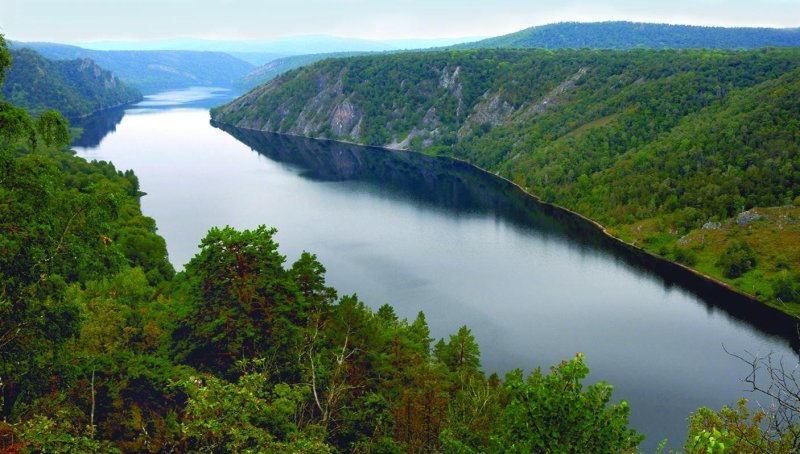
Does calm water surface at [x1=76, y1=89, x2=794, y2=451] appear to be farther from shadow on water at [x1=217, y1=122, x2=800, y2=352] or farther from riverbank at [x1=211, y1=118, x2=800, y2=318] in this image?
riverbank at [x1=211, y1=118, x2=800, y2=318]

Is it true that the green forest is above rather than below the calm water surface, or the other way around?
above

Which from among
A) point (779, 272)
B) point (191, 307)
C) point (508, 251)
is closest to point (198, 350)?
point (191, 307)

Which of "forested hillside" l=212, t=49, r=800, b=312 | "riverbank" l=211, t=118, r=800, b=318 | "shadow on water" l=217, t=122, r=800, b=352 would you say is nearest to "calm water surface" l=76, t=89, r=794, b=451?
"shadow on water" l=217, t=122, r=800, b=352

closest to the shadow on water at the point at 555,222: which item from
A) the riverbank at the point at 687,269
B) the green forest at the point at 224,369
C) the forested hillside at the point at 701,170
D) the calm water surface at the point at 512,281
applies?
the riverbank at the point at 687,269

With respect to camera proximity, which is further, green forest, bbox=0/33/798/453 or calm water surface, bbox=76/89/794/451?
calm water surface, bbox=76/89/794/451

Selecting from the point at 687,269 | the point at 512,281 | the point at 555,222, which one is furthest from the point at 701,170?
the point at 512,281

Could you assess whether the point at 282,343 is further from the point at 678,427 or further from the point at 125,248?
the point at 125,248
